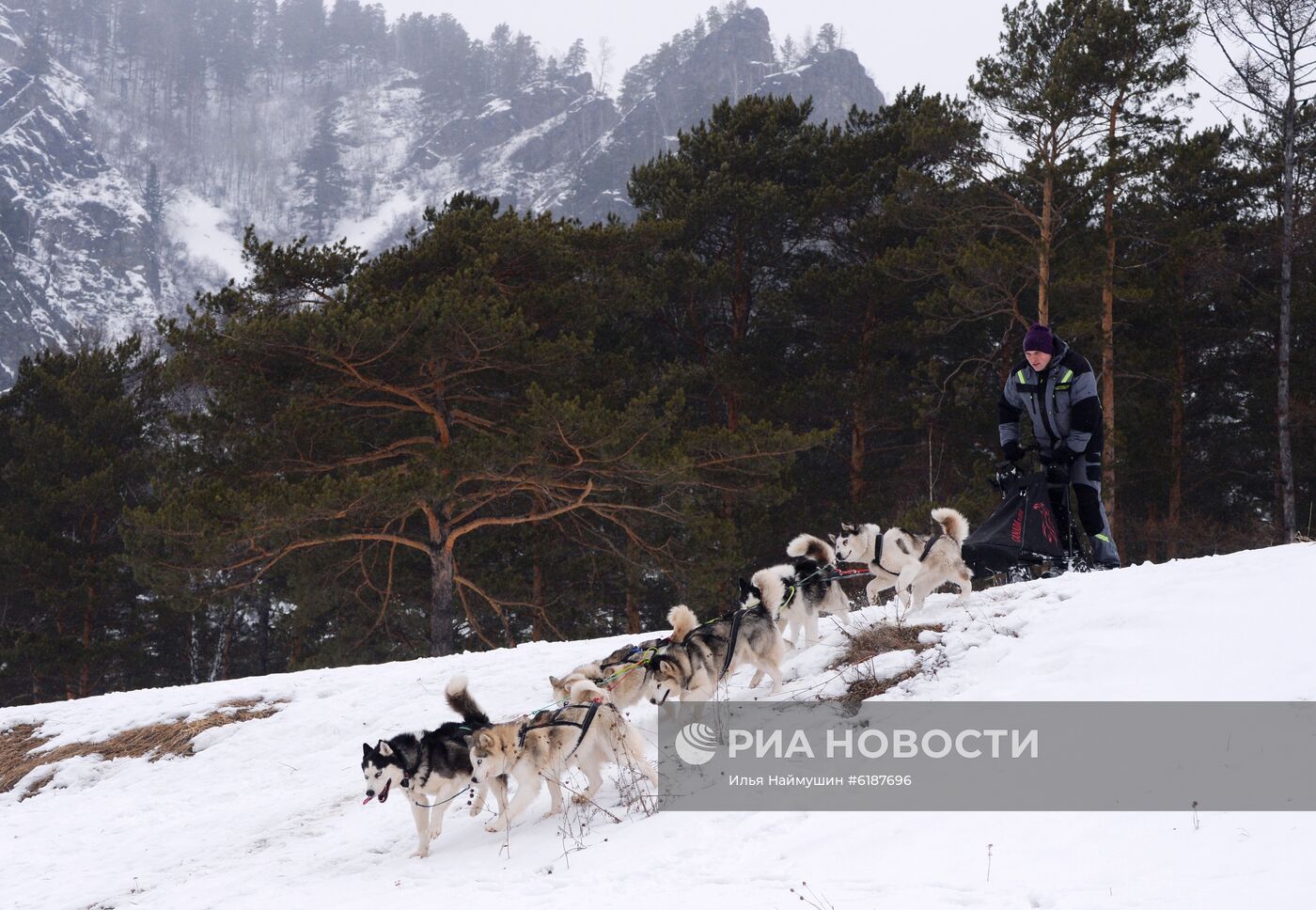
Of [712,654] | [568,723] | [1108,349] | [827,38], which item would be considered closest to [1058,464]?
[712,654]

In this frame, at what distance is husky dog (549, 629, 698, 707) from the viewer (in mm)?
6922

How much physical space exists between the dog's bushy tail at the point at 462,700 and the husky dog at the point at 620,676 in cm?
59

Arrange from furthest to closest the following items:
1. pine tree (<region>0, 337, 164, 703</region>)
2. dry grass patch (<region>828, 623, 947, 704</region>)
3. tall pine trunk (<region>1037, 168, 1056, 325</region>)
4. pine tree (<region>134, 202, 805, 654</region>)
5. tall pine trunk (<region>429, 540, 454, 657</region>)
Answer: pine tree (<region>0, 337, 164, 703</region>) → tall pine trunk (<region>429, 540, 454, 657</region>) → tall pine trunk (<region>1037, 168, 1056, 325</region>) → pine tree (<region>134, 202, 805, 654</region>) → dry grass patch (<region>828, 623, 947, 704</region>)

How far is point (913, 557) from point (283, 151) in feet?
645

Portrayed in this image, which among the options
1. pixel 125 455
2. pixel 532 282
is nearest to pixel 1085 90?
pixel 532 282

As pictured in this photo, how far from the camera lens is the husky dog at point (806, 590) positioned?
807cm

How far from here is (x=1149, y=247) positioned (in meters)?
22.3

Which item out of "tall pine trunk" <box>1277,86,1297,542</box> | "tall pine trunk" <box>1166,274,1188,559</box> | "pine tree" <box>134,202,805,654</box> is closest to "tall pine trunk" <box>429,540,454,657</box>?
"pine tree" <box>134,202,805,654</box>

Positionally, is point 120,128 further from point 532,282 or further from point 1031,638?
point 1031,638

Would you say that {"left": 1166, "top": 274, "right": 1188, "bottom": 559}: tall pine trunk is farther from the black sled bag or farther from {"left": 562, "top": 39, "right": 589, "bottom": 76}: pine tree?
{"left": 562, "top": 39, "right": 589, "bottom": 76}: pine tree

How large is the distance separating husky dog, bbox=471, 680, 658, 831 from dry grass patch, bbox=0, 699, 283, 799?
5.37 metres

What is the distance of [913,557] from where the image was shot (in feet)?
27.5

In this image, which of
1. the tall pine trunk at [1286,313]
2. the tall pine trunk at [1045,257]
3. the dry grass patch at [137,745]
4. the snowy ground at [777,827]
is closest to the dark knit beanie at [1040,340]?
the snowy ground at [777,827]

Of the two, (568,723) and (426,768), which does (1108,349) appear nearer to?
(568,723)
